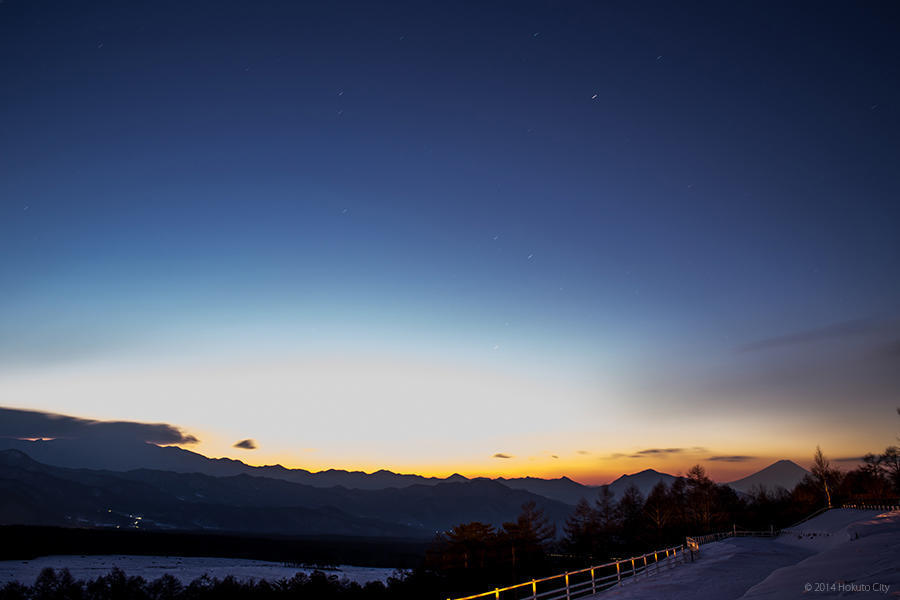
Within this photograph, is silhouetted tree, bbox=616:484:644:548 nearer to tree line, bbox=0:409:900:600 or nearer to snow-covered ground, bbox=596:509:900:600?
tree line, bbox=0:409:900:600

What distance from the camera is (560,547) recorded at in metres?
111

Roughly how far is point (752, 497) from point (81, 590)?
560 feet

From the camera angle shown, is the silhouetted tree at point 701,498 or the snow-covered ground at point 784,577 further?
the silhouetted tree at point 701,498

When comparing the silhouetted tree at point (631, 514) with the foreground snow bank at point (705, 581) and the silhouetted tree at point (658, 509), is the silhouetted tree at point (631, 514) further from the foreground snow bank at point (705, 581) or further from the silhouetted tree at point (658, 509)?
the foreground snow bank at point (705, 581)

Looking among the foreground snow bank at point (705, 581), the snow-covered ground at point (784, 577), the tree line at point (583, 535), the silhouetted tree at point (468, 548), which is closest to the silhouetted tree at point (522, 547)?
the tree line at point (583, 535)

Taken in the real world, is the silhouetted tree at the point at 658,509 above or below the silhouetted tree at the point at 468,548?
above

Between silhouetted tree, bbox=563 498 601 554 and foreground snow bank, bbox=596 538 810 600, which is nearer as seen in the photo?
foreground snow bank, bbox=596 538 810 600

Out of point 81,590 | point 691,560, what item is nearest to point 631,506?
point 691,560

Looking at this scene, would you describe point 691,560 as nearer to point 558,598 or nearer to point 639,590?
point 639,590

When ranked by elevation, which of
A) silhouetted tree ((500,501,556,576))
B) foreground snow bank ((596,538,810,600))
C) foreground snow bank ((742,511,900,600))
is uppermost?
foreground snow bank ((742,511,900,600))

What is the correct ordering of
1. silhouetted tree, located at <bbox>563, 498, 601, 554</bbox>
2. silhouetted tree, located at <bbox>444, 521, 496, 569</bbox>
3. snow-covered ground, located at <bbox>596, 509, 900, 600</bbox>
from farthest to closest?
silhouetted tree, located at <bbox>563, 498, 601, 554</bbox> → silhouetted tree, located at <bbox>444, 521, 496, 569</bbox> → snow-covered ground, located at <bbox>596, 509, 900, 600</bbox>

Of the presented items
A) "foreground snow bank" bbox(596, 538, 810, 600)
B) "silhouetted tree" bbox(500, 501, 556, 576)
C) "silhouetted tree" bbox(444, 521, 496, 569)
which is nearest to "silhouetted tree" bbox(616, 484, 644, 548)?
"silhouetted tree" bbox(500, 501, 556, 576)

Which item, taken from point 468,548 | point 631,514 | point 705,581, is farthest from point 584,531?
point 705,581

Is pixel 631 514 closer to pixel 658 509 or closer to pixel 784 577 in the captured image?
pixel 658 509
